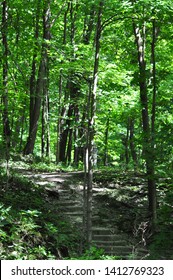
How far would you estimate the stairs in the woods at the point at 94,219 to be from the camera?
8.84m

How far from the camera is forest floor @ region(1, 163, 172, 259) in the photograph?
29.2 feet

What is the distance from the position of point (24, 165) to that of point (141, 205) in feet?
18.9

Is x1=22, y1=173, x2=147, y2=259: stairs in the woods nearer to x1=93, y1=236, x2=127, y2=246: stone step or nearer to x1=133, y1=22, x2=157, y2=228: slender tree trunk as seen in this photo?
x1=93, y1=236, x2=127, y2=246: stone step

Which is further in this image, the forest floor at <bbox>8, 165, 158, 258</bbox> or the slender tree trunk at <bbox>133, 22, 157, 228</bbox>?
the forest floor at <bbox>8, 165, 158, 258</bbox>

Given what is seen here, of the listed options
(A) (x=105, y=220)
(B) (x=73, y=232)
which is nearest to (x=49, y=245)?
(B) (x=73, y=232)

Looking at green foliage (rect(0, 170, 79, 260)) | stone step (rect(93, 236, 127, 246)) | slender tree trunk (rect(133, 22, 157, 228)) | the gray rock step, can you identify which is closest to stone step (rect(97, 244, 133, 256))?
stone step (rect(93, 236, 127, 246))

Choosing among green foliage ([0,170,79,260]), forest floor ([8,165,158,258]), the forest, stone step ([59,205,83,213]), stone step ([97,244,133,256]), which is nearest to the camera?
green foliage ([0,170,79,260])

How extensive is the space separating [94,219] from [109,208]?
3.20 feet

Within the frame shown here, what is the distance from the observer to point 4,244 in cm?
571

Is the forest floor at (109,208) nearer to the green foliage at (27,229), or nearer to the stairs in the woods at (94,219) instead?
the stairs in the woods at (94,219)

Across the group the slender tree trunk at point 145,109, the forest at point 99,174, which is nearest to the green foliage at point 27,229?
the forest at point 99,174

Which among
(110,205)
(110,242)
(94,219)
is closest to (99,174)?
(110,205)

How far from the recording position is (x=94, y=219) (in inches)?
402

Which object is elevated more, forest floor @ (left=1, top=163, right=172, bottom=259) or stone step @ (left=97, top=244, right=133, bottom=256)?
forest floor @ (left=1, top=163, right=172, bottom=259)
